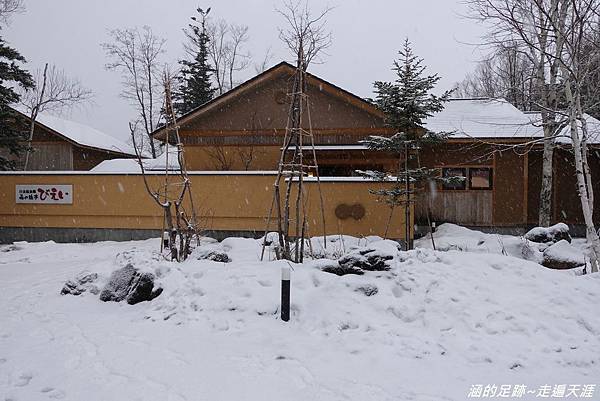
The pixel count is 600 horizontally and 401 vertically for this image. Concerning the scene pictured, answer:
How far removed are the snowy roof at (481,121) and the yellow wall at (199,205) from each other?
4220mm

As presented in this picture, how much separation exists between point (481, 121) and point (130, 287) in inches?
539

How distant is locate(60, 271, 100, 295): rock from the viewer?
6523 millimetres

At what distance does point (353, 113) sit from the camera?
1477cm

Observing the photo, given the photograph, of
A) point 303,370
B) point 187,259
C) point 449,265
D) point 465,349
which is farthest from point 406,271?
point 187,259

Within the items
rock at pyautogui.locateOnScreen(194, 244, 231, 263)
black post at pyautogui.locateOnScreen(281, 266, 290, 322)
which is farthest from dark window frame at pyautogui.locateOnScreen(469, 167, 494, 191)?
black post at pyautogui.locateOnScreen(281, 266, 290, 322)

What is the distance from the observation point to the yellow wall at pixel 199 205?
11781 millimetres

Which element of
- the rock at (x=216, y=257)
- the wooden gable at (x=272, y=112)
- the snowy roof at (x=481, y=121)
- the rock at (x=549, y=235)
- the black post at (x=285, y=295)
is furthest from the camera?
the snowy roof at (x=481, y=121)

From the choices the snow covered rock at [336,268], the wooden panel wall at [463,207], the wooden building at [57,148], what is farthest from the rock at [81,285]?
the wooden building at [57,148]

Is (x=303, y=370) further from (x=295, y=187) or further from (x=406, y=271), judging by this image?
(x=295, y=187)

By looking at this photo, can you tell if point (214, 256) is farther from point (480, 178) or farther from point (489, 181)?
point (489, 181)

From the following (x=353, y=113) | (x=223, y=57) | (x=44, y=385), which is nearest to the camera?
(x=44, y=385)

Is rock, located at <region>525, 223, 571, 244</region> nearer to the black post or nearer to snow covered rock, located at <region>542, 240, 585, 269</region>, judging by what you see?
snow covered rock, located at <region>542, 240, 585, 269</region>

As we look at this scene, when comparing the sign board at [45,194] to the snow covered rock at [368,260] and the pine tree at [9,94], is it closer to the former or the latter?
the pine tree at [9,94]

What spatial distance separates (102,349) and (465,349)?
11.5 ft
